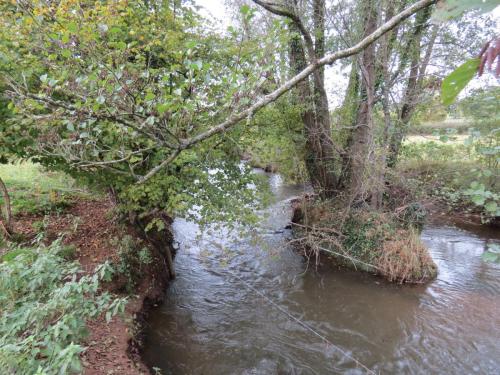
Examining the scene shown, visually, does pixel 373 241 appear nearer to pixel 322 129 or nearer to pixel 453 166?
pixel 322 129

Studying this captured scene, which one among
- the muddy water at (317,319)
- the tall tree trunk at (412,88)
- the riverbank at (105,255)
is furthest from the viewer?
the tall tree trunk at (412,88)

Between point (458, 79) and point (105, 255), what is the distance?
19.3ft

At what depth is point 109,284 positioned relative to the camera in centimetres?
501

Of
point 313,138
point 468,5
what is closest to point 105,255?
point 313,138

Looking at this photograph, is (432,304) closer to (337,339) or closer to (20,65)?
(337,339)

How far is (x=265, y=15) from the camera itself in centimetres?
771

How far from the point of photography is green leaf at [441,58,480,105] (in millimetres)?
602

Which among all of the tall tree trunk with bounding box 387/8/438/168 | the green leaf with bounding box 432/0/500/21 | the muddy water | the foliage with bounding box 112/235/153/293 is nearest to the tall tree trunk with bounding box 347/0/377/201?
the tall tree trunk with bounding box 387/8/438/168

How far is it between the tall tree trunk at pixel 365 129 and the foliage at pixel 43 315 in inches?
235

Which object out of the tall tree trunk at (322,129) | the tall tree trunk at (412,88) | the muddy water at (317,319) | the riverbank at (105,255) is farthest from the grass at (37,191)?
the tall tree trunk at (412,88)

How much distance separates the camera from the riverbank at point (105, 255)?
384 centimetres

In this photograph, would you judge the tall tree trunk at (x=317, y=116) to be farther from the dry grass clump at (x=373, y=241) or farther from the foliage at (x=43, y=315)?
the foliage at (x=43, y=315)

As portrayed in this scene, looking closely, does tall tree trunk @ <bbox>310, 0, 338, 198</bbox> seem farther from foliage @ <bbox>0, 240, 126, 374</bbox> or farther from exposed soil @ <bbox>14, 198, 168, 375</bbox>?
foliage @ <bbox>0, 240, 126, 374</bbox>

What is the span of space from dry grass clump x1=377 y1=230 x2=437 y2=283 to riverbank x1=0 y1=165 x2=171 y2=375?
480 centimetres
